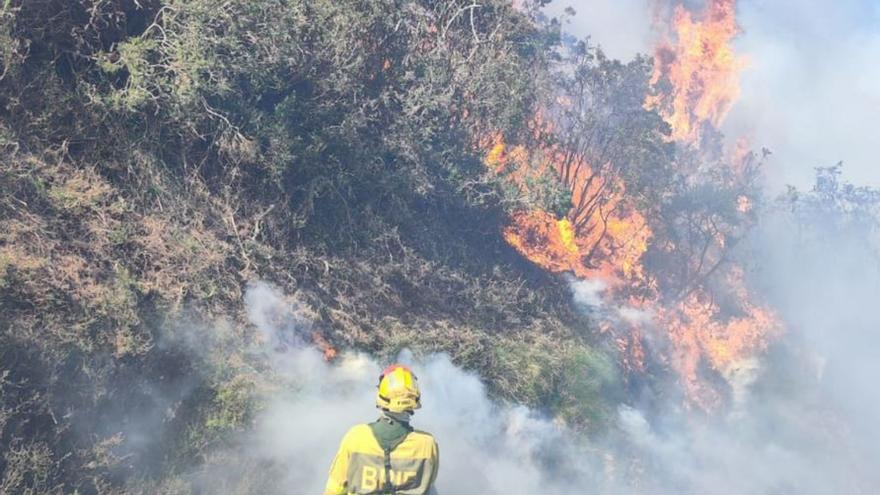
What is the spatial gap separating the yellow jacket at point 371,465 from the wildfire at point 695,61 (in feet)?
122

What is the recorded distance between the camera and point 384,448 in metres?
4.77

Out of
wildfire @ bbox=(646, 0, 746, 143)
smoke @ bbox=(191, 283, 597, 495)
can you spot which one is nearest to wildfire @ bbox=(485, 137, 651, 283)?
smoke @ bbox=(191, 283, 597, 495)

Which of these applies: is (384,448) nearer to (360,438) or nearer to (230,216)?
(360,438)

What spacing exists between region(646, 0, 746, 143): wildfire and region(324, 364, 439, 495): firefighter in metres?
37.3

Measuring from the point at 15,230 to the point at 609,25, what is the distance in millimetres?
38054

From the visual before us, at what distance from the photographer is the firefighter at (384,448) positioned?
475 centimetres

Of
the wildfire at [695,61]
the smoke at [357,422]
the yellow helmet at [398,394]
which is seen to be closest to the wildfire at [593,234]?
the smoke at [357,422]

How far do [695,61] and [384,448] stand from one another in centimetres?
4072

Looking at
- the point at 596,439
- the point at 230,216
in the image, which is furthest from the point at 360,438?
the point at 596,439

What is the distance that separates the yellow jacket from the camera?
4766 mm

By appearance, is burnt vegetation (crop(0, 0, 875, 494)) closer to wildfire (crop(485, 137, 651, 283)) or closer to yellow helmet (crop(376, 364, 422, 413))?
wildfire (crop(485, 137, 651, 283))

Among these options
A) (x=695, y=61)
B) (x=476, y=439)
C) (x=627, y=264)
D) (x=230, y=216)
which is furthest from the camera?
(x=695, y=61)

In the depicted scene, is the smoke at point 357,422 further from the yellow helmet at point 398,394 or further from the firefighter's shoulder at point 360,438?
the yellow helmet at point 398,394

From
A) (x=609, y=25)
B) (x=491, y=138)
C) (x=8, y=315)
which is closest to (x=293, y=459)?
(x=8, y=315)
